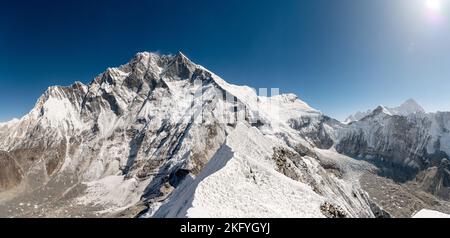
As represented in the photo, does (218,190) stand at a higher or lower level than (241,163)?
lower

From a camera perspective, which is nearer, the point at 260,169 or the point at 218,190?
the point at 218,190
